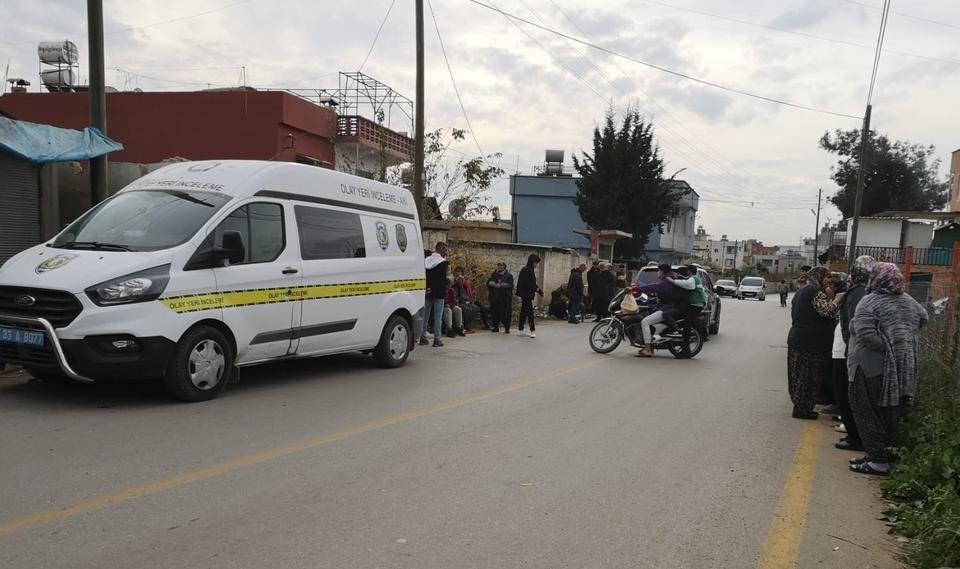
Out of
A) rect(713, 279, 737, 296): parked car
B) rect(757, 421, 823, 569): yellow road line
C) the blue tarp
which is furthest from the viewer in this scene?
rect(713, 279, 737, 296): parked car

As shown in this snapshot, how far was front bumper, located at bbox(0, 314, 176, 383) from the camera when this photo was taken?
6.61m

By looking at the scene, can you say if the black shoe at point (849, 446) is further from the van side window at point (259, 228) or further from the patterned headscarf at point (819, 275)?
the van side window at point (259, 228)

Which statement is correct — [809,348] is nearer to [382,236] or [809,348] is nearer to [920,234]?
[382,236]

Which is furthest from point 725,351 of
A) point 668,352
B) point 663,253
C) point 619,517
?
point 663,253

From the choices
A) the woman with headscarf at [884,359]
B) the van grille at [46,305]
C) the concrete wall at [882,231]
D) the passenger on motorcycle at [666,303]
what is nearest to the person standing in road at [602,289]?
the passenger on motorcycle at [666,303]

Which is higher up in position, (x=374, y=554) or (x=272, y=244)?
(x=272, y=244)

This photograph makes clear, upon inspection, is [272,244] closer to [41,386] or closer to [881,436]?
[41,386]

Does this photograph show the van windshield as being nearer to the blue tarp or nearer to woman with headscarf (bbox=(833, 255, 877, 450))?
the blue tarp

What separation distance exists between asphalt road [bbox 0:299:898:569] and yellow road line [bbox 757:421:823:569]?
2 cm

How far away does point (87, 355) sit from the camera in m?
6.63

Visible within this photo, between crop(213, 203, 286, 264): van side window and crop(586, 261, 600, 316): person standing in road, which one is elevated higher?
crop(213, 203, 286, 264): van side window

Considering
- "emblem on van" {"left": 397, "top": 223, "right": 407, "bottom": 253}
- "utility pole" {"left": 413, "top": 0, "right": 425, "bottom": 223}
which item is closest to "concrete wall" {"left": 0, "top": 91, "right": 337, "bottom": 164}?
"utility pole" {"left": 413, "top": 0, "right": 425, "bottom": 223}

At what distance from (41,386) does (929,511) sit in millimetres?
8032

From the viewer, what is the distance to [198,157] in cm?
2178
